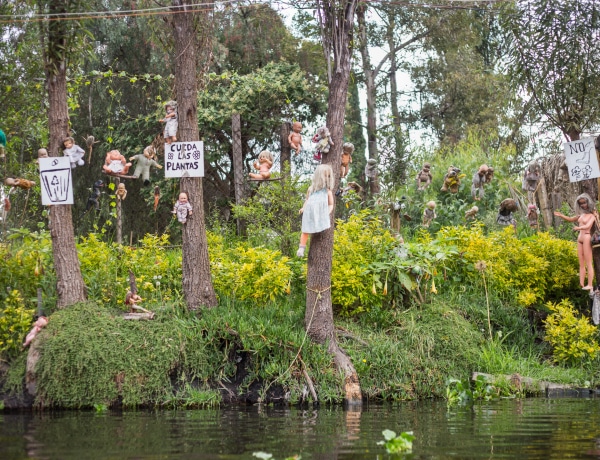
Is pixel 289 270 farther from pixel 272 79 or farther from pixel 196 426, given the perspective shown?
pixel 272 79

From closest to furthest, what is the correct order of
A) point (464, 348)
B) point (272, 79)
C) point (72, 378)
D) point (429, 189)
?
point (72, 378) → point (464, 348) → point (429, 189) → point (272, 79)

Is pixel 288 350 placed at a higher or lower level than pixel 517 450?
higher

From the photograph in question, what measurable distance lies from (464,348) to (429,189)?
655cm

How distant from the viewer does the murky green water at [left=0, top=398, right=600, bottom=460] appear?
690 centimetres

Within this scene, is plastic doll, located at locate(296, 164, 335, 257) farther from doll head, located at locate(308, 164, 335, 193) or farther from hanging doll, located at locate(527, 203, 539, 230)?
hanging doll, located at locate(527, 203, 539, 230)

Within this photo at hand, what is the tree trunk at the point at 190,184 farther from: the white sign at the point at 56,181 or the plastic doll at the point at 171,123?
the white sign at the point at 56,181

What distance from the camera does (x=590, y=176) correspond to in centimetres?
1258

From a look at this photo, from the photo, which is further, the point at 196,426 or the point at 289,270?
the point at 289,270

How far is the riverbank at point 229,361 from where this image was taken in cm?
1095

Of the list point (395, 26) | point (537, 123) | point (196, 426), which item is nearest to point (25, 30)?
point (196, 426)

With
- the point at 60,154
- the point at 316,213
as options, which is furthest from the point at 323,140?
the point at 60,154

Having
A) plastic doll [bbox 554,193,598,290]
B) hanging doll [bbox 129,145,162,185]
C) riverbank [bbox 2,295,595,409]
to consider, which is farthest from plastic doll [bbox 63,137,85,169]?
plastic doll [bbox 554,193,598,290]

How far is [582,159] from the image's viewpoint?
500 inches

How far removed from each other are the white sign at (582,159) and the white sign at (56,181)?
7193mm
